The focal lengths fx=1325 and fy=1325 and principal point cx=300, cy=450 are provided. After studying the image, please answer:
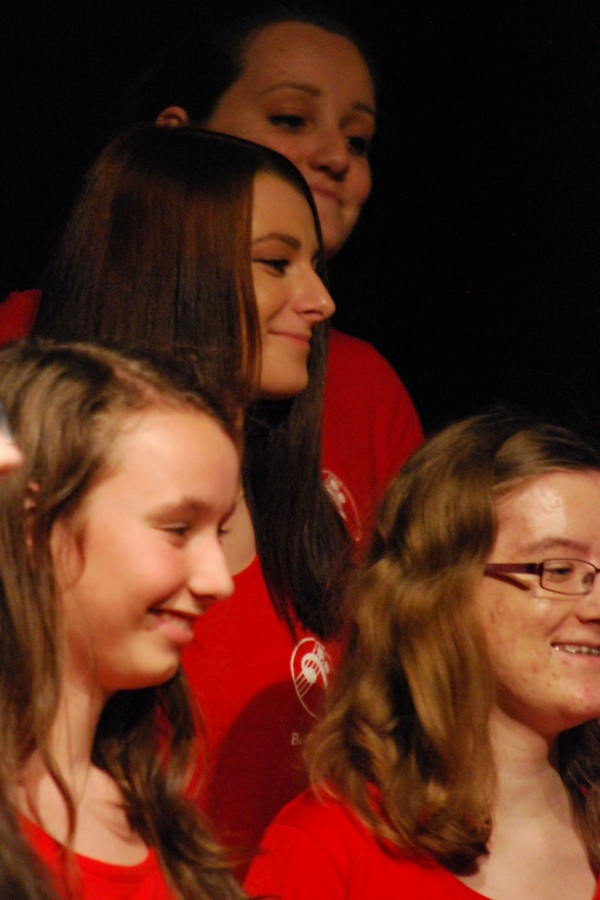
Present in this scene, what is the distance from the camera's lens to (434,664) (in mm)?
1771

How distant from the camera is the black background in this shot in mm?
2797

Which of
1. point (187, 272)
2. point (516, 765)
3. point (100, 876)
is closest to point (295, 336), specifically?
point (187, 272)

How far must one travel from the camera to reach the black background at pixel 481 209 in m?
2.80

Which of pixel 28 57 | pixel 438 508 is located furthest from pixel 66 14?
pixel 438 508

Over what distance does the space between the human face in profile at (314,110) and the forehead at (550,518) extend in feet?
3.09

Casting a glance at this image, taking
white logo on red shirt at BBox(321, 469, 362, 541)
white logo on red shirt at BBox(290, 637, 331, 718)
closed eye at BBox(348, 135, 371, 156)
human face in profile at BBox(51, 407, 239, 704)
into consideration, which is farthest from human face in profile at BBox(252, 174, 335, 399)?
human face in profile at BBox(51, 407, 239, 704)

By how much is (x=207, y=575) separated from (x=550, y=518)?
23.1 inches

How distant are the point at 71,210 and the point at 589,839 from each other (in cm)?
119

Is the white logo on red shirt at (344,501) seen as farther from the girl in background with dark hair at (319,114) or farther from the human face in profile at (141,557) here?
the human face in profile at (141,557)

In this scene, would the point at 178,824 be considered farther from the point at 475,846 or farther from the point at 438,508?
the point at 438,508

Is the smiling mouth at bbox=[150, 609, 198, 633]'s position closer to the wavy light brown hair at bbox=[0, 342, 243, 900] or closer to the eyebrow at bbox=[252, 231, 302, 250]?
the wavy light brown hair at bbox=[0, 342, 243, 900]

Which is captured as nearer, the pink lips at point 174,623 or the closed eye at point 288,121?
the pink lips at point 174,623

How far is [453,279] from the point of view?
A: 2953mm

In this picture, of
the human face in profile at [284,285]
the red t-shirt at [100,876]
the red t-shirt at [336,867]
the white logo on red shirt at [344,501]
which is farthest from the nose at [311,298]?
the red t-shirt at [100,876]
